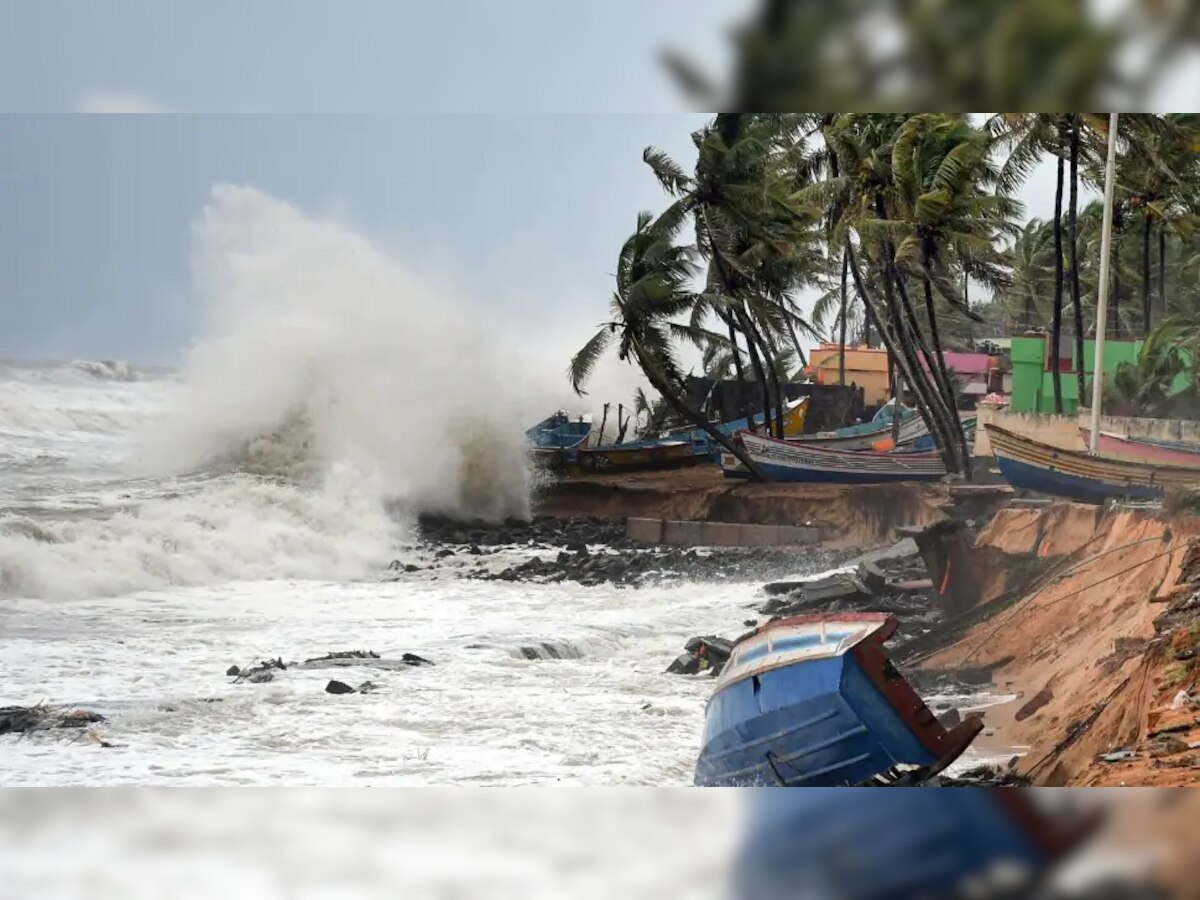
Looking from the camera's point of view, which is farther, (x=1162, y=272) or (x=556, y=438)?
(x=556, y=438)

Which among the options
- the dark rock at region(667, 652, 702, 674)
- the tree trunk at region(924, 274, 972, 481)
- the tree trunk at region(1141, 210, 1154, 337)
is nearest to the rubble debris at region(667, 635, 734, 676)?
the dark rock at region(667, 652, 702, 674)

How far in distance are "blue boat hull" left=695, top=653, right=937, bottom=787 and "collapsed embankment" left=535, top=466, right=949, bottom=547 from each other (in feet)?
1.91

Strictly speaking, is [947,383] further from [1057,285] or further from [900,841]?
[900,841]

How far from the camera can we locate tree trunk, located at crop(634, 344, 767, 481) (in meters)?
5.08

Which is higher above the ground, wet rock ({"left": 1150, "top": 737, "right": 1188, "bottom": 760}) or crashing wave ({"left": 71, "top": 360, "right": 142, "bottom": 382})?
crashing wave ({"left": 71, "top": 360, "right": 142, "bottom": 382})

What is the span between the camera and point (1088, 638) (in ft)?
16.4

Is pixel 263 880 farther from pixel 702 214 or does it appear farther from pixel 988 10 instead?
pixel 988 10

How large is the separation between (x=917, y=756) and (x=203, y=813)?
2392 mm

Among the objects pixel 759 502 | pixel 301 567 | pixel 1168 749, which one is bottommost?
pixel 1168 749

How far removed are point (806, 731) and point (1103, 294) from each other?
1.82m

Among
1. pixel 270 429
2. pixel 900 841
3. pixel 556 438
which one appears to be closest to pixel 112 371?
pixel 270 429

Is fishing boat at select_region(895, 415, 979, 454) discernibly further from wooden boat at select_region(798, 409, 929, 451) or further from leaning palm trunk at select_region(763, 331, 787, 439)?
leaning palm trunk at select_region(763, 331, 787, 439)

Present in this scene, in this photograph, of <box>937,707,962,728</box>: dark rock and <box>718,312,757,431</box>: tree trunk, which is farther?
<box>718,312,757,431</box>: tree trunk

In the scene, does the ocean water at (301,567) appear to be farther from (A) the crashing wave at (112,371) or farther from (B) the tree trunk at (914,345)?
(B) the tree trunk at (914,345)
